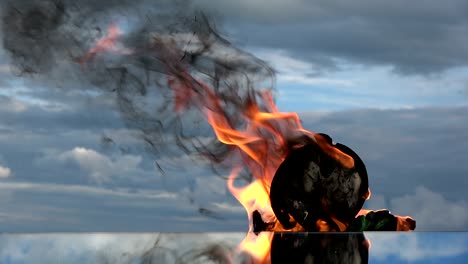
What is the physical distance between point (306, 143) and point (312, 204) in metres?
1.78

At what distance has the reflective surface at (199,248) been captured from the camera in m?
22.1

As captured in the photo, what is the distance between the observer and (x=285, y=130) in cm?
2522

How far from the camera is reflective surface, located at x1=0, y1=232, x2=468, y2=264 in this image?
22.1 metres

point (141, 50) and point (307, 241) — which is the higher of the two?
point (141, 50)

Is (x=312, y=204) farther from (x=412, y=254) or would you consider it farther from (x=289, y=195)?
(x=412, y=254)

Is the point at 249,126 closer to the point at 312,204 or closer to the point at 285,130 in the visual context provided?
the point at 285,130

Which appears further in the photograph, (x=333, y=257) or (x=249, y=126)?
(x=249, y=126)

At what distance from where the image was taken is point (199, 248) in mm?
23344

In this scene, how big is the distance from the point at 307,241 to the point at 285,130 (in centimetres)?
343

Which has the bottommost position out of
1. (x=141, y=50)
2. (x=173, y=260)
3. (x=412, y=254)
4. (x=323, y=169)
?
(x=173, y=260)

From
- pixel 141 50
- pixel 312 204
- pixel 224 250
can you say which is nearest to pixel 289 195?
pixel 312 204

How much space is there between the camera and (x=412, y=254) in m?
23.3

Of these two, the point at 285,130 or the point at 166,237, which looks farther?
the point at 285,130

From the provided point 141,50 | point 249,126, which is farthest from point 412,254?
point 141,50
